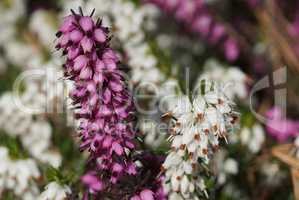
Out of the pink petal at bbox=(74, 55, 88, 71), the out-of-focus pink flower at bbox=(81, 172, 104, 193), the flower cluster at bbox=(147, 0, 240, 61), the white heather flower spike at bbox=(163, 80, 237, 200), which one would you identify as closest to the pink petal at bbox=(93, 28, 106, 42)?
the pink petal at bbox=(74, 55, 88, 71)

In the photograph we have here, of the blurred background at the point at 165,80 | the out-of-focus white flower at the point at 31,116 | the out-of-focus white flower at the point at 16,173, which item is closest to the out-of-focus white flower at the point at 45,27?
the blurred background at the point at 165,80

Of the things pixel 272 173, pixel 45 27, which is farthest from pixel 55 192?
pixel 45 27

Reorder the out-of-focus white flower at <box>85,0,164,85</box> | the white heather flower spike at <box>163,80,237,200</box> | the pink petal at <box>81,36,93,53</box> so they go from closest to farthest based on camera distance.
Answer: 1. the pink petal at <box>81,36,93,53</box>
2. the white heather flower spike at <box>163,80,237,200</box>
3. the out-of-focus white flower at <box>85,0,164,85</box>

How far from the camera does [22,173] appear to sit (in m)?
3.90

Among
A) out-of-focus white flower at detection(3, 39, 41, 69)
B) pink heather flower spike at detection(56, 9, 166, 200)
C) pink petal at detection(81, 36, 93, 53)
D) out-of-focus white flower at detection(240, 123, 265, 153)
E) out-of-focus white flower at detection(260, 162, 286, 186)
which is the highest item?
out-of-focus white flower at detection(3, 39, 41, 69)

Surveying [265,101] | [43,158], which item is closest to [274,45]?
[265,101]

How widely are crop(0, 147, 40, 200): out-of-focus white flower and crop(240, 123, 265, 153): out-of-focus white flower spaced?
153 cm

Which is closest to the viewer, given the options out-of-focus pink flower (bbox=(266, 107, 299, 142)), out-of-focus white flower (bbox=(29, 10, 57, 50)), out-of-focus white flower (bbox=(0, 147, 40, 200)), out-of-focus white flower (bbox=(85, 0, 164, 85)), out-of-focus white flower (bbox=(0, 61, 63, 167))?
out-of-focus white flower (bbox=(0, 147, 40, 200))

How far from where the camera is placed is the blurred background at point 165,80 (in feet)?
14.2

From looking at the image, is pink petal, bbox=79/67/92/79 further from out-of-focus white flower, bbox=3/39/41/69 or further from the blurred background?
out-of-focus white flower, bbox=3/39/41/69

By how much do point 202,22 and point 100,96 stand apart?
2.77m

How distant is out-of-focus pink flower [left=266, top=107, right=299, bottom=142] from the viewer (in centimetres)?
482

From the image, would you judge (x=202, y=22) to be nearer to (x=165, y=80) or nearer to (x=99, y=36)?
(x=165, y=80)

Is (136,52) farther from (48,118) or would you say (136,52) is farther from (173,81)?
(48,118)
